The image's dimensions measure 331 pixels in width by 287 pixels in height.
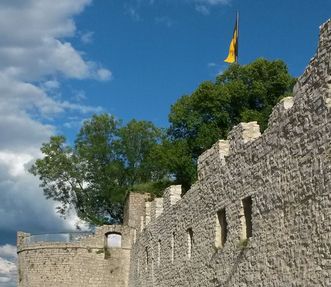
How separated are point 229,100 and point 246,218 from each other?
2131 centimetres

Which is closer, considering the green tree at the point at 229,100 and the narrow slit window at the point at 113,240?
the narrow slit window at the point at 113,240

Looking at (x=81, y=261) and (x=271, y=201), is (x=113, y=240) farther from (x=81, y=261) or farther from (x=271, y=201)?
(x=271, y=201)

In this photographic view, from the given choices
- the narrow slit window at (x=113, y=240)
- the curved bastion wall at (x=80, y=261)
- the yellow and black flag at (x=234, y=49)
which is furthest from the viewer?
the narrow slit window at (x=113, y=240)

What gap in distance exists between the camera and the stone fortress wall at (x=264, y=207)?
10.4 metres

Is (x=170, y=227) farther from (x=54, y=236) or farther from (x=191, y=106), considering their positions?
(x=191, y=106)

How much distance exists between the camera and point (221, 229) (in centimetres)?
1551

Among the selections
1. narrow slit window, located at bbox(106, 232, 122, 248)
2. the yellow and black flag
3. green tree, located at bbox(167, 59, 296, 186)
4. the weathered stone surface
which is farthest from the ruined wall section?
green tree, located at bbox(167, 59, 296, 186)

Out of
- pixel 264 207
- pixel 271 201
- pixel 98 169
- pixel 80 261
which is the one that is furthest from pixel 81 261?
pixel 271 201

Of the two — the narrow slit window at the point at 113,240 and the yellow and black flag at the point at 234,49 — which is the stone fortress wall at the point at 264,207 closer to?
the yellow and black flag at the point at 234,49

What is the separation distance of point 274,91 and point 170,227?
1673 centimetres

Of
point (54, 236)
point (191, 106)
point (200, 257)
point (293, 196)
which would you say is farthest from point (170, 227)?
point (191, 106)

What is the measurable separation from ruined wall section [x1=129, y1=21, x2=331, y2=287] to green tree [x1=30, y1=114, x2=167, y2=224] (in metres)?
24.5

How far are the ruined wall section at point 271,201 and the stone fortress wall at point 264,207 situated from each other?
19mm

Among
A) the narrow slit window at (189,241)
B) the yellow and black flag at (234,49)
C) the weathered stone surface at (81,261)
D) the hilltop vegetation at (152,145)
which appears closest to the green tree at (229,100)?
the hilltop vegetation at (152,145)
